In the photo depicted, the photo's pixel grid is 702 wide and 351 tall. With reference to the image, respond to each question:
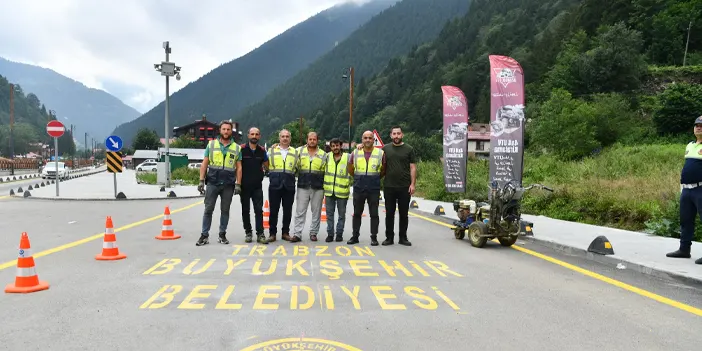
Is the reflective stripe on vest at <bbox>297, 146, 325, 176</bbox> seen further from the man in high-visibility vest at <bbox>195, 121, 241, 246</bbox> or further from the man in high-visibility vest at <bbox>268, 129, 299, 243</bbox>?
the man in high-visibility vest at <bbox>195, 121, 241, 246</bbox>

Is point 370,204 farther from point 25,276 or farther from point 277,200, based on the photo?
point 25,276

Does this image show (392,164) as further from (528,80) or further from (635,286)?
(528,80)

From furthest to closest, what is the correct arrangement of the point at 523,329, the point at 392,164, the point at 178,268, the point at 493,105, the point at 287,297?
the point at 493,105 → the point at 392,164 → the point at 178,268 → the point at 287,297 → the point at 523,329

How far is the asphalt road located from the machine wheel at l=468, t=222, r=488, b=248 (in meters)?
0.20

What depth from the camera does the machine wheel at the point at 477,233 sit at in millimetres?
8289

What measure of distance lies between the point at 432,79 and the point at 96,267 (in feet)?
377

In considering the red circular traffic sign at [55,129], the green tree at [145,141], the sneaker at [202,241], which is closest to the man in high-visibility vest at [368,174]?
the sneaker at [202,241]

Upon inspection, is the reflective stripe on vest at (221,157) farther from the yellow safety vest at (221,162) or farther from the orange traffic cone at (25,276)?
the orange traffic cone at (25,276)

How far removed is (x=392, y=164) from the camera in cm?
875

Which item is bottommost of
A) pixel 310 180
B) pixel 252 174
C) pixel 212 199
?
pixel 212 199

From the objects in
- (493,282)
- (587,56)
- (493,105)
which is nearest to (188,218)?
(493,105)

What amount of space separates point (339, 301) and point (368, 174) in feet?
13.5

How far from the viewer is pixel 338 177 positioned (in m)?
8.96

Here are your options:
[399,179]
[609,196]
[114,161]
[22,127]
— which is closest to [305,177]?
[399,179]
